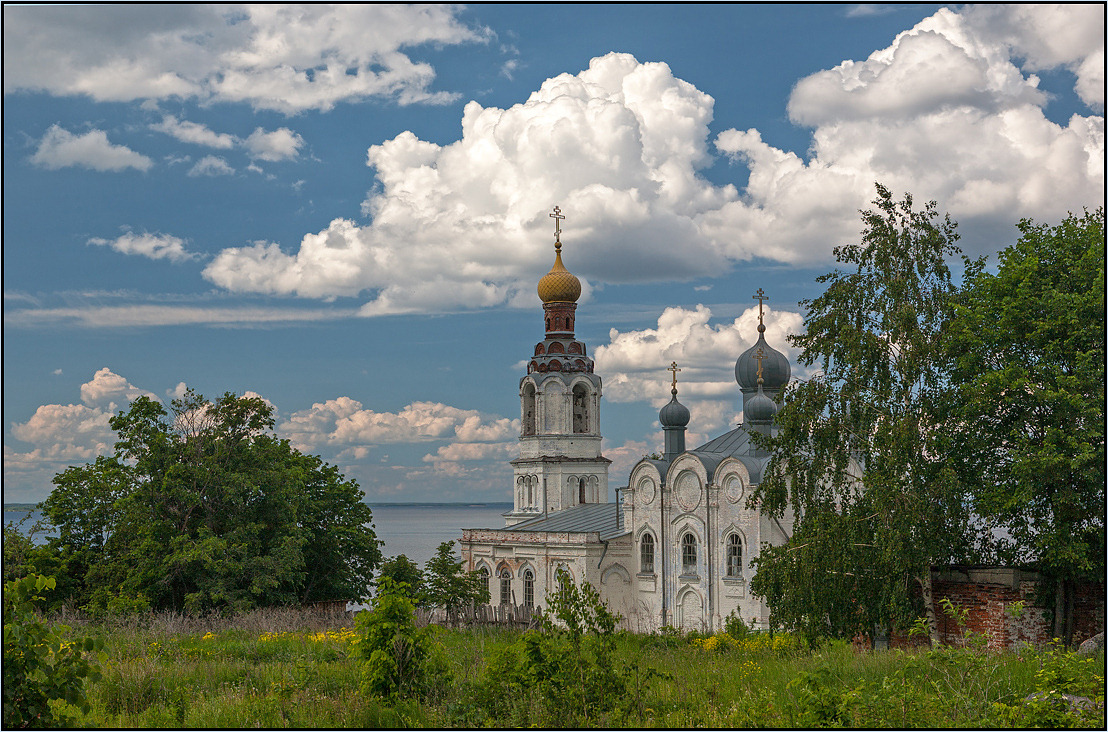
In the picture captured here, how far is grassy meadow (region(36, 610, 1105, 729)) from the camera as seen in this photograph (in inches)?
340

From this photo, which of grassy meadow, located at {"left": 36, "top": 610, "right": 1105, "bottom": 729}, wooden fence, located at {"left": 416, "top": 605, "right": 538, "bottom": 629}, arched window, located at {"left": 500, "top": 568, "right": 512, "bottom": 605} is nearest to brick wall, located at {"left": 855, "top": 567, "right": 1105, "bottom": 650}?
grassy meadow, located at {"left": 36, "top": 610, "right": 1105, "bottom": 729}

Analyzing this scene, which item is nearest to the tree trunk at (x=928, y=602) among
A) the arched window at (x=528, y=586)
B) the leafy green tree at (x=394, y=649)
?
the leafy green tree at (x=394, y=649)

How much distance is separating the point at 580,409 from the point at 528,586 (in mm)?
13398

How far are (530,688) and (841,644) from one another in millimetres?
6835

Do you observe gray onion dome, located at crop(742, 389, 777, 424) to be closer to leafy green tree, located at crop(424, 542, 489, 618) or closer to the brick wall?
leafy green tree, located at crop(424, 542, 489, 618)

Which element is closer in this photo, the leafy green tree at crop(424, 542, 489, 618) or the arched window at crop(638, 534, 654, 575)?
the leafy green tree at crop(424, 542, 489, 618)

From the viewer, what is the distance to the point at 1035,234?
1670 centimetres

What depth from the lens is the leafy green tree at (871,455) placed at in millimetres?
15539

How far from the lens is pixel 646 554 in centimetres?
3878

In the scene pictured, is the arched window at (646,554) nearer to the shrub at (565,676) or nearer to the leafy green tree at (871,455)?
the leafy green tree at (871,455)

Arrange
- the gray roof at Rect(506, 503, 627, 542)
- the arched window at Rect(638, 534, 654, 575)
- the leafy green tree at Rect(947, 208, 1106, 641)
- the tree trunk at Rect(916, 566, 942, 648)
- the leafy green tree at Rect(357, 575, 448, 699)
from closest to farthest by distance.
A: the leafy green tree at Rect(357, 575, 448, 699) < the leafy green tree at Rect(947, 208, 1106, 641) < the tree trunk at Rect(916, 566, 942, 648) < the arched window at Rect(638, 534, 654, 575) < the gray roof at Rect(506, 503, 627, 542)

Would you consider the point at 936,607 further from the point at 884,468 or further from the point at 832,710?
the point at 832,710

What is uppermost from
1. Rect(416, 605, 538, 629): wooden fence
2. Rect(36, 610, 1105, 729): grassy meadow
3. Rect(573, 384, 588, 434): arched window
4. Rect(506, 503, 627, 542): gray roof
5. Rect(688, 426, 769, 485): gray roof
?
Rect(573, 384, 588, 434): arched window

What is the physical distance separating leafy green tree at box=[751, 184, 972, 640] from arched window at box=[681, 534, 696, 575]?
19.4m
